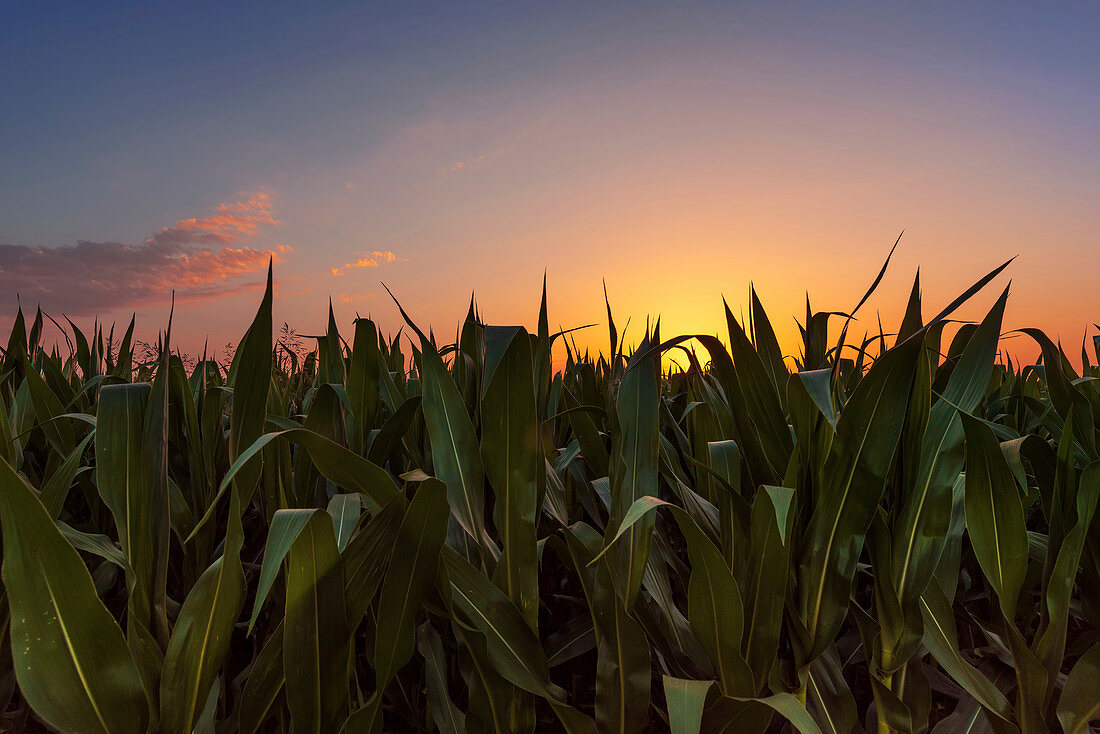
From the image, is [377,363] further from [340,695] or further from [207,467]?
[340,695]

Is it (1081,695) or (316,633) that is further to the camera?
(1081,695)

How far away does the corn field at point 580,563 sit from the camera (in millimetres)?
634

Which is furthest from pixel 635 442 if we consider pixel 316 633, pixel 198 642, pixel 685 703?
pixel 198 642

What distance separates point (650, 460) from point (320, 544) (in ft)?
1.26

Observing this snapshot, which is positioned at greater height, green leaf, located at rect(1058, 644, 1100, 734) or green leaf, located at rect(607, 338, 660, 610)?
green leaf, located at rect(607, 338, 660, 610)

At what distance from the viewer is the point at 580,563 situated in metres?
0.77

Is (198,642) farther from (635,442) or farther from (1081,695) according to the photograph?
(1081,695)

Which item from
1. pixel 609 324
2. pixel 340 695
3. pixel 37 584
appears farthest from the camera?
pixel 609 324

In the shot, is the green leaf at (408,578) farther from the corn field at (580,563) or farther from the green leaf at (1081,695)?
the green leaf at (1081,695)

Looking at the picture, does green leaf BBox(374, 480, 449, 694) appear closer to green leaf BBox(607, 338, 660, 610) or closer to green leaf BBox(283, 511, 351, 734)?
green leaf BBox(283, 511, 351, 734)

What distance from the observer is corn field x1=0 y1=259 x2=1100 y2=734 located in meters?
0.63

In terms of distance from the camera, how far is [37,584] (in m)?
0.57

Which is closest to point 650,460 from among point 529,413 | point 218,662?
point 529,413

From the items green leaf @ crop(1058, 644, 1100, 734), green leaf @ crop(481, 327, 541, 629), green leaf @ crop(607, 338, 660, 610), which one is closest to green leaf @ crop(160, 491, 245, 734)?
green leaf @ crop(481, 327, 541, 629)
